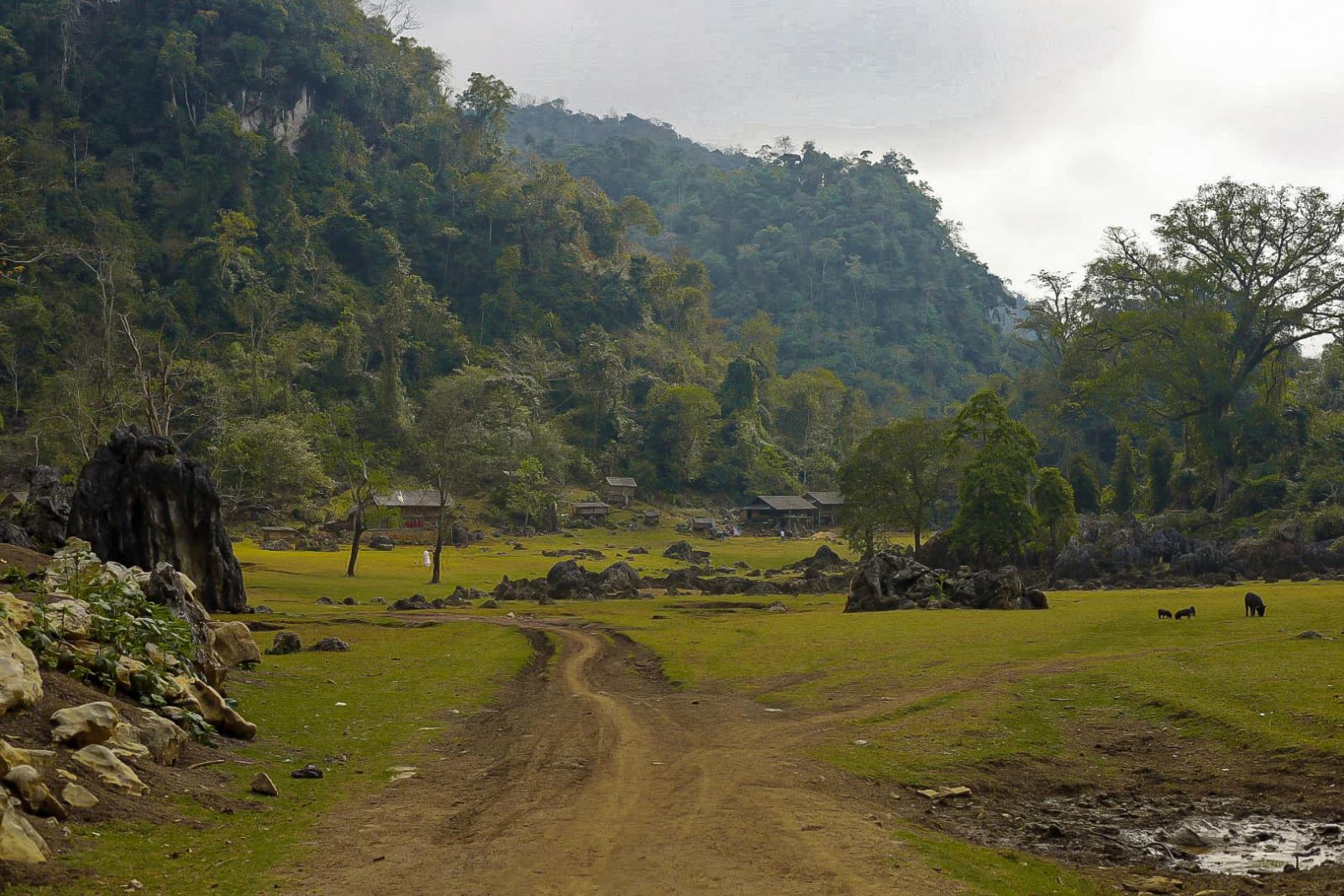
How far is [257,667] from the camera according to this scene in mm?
23484

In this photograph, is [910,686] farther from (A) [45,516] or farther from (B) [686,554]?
(B) [686,554]

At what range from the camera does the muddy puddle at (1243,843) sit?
38.9ft

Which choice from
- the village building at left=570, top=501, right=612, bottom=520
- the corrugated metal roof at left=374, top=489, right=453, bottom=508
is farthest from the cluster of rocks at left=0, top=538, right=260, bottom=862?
the village building at left=570, top=501, right=612, bottom=520

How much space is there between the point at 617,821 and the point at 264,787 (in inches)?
193

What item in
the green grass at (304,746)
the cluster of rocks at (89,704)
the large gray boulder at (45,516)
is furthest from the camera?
the large gray boulder at (45,516)

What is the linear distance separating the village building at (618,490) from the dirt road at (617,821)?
100054 mm

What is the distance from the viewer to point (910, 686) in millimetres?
23562

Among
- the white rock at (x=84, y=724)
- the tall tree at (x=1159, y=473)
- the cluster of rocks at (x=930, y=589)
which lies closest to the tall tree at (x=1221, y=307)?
the tall tree at (x=1159, y=473)

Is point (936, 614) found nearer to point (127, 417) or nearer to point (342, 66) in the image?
point (127, 417)

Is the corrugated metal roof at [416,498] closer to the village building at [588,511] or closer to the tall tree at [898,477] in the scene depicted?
the village building at [588,511]

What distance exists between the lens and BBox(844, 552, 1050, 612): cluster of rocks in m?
43.3

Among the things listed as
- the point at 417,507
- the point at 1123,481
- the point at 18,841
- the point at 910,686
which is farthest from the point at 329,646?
the point at 1123,481

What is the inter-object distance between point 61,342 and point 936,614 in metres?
94.4

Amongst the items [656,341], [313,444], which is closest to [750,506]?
[656,341]
